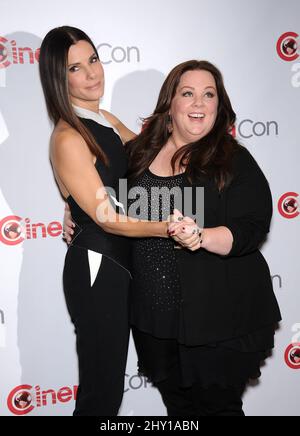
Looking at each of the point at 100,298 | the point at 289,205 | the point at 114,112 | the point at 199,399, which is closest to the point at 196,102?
the point at 114,112

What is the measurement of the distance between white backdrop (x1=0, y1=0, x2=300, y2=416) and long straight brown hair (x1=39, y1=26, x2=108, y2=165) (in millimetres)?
→ 365

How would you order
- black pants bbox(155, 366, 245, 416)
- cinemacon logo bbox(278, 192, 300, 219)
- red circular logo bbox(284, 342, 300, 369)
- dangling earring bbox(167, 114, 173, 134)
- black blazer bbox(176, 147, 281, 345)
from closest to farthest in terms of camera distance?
black blazer bbox(176, 147, 281, 345), black pants bbox(155, 366, 245, 416), dangling earring bbox(167, 114, 173, 134), cinemacon logo bbox(278, 192, 300, 219), red circular logo bbox(284, 342, 300, 369)

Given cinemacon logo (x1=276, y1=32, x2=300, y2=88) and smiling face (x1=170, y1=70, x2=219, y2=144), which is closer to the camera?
smiling face (x1=170, y1=70, x2=219, y2=144)

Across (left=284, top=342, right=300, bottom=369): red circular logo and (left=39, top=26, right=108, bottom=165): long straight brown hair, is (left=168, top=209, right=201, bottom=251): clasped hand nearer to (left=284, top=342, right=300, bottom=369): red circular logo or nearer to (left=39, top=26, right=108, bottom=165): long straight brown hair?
(left=39, top=26, right=108, bottom=165): long straight brown hair

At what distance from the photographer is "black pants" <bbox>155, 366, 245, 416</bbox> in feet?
5.74

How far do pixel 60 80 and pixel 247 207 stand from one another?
2.53 ft

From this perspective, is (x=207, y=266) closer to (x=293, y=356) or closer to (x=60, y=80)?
(x=60, y=80)

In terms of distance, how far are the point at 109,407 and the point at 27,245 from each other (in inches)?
31.1

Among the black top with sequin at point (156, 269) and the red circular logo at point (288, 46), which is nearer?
the black top with sequin at point (156, 269)

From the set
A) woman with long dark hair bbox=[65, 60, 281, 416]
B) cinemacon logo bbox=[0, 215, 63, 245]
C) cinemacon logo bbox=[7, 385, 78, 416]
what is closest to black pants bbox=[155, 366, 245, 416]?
woman with long dark hair bbox=[65, 60, 281, 416]

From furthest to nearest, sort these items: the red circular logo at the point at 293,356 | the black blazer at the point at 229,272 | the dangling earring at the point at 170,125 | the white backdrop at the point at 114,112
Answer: the red circular logo at the point at 293,356 < the white backdrop at the point at 114,112 < the dangling earring at the point at 170,125 < the black blazer at the point at 229,272

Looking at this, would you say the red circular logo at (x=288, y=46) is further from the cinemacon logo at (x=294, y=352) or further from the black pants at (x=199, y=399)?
the black pants at (x=199, y=399)

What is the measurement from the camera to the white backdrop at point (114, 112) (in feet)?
6.69

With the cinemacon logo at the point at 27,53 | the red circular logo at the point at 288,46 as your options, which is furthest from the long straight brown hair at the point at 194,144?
the red circular logo at the point at 288,46
